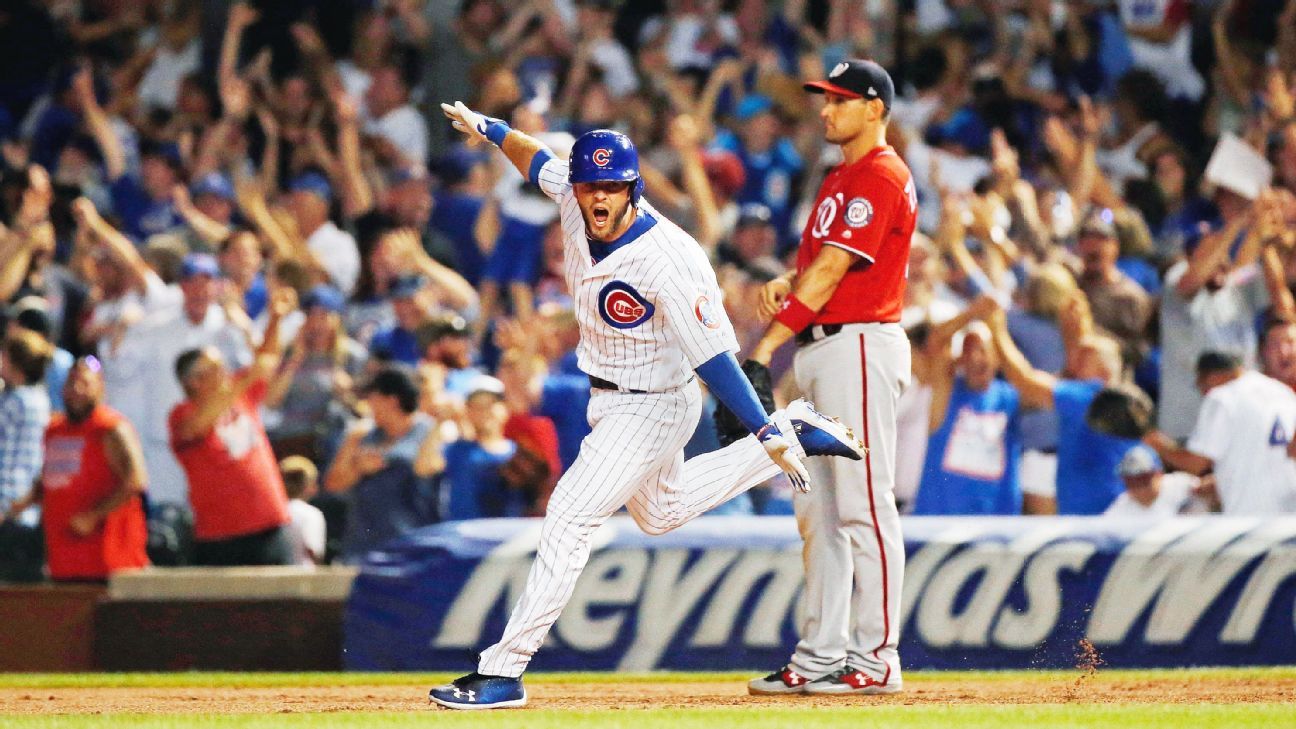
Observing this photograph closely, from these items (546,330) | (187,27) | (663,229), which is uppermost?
(187,27)

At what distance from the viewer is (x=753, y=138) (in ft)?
46.2

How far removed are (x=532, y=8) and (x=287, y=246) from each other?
3.45m

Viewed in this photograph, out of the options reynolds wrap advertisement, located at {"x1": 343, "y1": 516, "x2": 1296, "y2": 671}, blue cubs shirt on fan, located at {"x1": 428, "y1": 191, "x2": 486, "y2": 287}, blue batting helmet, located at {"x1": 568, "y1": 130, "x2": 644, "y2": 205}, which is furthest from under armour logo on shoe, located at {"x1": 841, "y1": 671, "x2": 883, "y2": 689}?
blue cubs shirt on fan, located at {"x1": 428, "y1": 191, "x2": 486, "y2": 287}

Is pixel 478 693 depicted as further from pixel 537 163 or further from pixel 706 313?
pixel 537 163

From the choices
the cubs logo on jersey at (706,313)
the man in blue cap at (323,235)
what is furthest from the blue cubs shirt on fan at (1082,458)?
the man in blue cap at (323,235)

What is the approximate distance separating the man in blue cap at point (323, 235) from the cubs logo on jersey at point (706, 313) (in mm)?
6708

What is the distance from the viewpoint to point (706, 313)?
6.71m

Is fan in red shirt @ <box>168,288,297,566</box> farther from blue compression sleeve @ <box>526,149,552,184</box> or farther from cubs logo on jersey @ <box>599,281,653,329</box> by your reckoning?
cubs logo on jersey @ <box>599,281,653,329</box>

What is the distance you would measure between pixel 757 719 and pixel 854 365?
4.54ft

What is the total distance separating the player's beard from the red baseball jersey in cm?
76

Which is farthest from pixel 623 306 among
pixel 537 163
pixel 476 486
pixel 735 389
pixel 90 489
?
pixel 90 489

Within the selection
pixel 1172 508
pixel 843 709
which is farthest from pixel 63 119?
pixel 843 709

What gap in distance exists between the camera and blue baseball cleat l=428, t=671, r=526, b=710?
22.1 feet

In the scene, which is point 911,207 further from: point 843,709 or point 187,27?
point 187,27
